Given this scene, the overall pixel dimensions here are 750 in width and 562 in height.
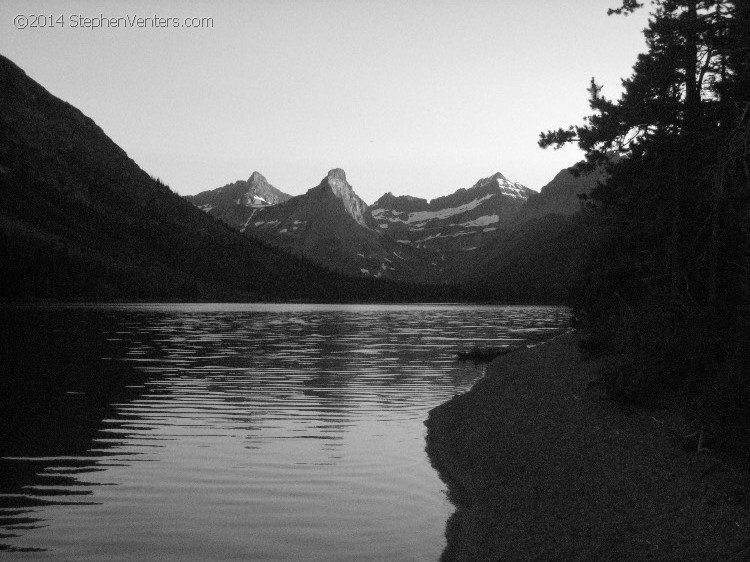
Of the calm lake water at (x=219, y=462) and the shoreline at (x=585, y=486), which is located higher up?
the shoreline at (x=585, y=486)

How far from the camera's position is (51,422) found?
2698 centimetres

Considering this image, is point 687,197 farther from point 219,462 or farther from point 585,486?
point 219,462

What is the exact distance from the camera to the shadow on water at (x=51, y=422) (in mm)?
16906

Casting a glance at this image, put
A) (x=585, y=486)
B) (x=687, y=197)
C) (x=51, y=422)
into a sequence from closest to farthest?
(x=585, y=486)
(x=687, y=197)
(x=51, y=422)

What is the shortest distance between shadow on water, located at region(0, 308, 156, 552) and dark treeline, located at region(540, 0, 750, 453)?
1352cm

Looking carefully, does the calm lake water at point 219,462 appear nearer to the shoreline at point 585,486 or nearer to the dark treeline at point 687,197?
the shoreline at point 585,486

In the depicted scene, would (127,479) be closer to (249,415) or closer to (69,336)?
(249,415)

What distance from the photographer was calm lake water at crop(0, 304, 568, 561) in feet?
47.6

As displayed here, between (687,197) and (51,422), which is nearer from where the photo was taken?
(687,197)

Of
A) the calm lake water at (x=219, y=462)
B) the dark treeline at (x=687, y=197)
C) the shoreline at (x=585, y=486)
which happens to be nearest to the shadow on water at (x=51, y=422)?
the calm lake water at (x=219, y=462)

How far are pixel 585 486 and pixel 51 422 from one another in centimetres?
1895

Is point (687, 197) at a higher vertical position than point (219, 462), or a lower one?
higher

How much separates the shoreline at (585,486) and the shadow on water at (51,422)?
27.6ft

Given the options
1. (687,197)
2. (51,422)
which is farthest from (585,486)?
(51,422)
